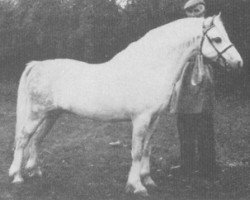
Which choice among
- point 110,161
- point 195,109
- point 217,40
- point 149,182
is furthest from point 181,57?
point 110,161

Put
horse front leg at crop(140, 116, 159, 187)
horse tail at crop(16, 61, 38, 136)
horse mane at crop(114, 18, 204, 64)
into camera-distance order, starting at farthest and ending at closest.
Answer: horse tail at crop(16, 61, 38, 136) < horse front leg at crop(140, 116, 159, 187) < horse mane at crop(114, 18, 204, 64)

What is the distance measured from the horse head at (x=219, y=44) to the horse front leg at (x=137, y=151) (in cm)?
114

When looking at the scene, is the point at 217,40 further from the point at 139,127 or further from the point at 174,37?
the point at 139,127

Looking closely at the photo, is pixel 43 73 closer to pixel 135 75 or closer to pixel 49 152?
pixel 135 75

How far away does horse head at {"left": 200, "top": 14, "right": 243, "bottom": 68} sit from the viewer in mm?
6156

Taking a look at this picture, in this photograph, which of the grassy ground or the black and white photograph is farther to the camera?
the grassy ground

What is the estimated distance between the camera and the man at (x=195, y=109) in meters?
6.76

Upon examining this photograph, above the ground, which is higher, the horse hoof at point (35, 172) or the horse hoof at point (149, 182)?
the horse hoof at point (149, 182)

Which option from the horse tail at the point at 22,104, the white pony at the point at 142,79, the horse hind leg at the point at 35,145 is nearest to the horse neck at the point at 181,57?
the white pony at the point at 142,79

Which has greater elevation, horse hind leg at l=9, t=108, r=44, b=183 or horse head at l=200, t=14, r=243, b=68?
horse head at l=200, t=14, r=243, b=68

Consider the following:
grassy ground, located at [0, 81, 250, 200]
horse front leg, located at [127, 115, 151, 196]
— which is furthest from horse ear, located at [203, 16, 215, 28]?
grassy ground, located at [0, 81, 250, 200]

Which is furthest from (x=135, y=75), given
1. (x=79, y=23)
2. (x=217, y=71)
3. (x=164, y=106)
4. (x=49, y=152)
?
(x=79, y=23)

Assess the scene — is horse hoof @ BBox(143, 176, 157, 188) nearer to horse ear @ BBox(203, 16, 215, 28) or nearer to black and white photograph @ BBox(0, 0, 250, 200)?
black and white photograph @ BBox(0, 0, 250, 200)

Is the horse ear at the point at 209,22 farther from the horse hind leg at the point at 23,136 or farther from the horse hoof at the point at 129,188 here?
the horse hind leg at the point at 23,136
